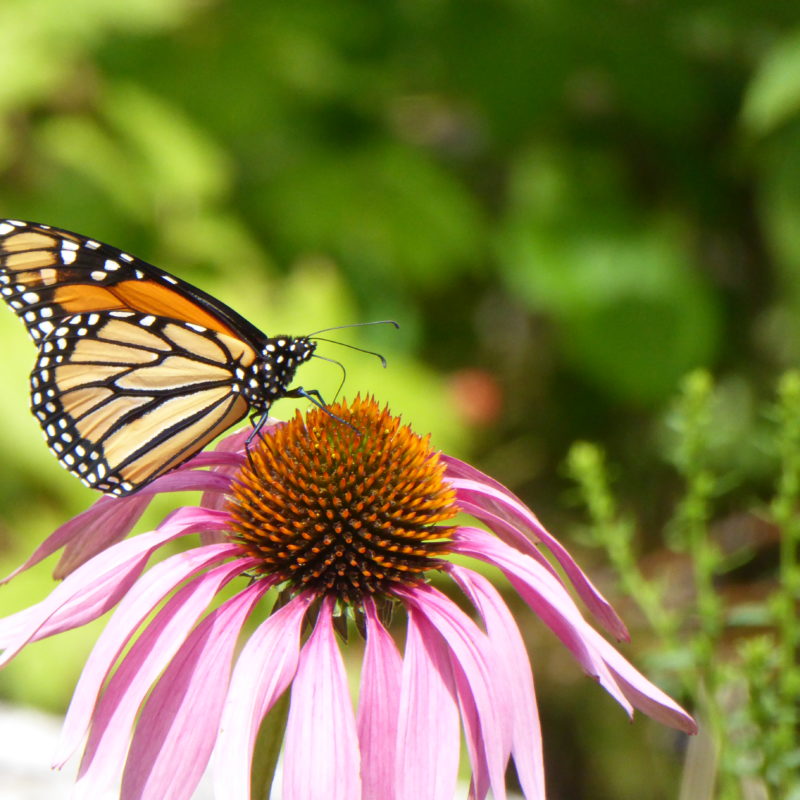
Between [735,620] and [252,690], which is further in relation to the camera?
[735,620]

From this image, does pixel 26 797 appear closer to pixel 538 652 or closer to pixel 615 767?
pixel 538 652

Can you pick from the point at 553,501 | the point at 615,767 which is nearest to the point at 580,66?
the point at 553,501

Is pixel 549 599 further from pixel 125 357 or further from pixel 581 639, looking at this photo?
pixel 125 357

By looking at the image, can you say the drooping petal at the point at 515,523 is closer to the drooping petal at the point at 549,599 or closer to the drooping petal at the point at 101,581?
the drooping petal at the point at 549,599

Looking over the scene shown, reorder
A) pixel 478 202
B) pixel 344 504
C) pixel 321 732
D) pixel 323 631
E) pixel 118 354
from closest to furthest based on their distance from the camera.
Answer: pixel 321 732 → pixel 323 631 → pixel 344 504 → pixel 118 354 → pixel 478 202

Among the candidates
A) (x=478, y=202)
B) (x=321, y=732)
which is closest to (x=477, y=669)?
(x=321, y=732)

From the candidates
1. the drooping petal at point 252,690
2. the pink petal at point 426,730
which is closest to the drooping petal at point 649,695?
the pink petal at point 426,730

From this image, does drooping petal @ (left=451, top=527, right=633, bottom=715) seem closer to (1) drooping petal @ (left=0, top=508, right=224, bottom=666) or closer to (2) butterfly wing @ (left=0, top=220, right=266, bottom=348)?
(1) drooping petal @ (left=0, top=508, right=224, bottom=666)
